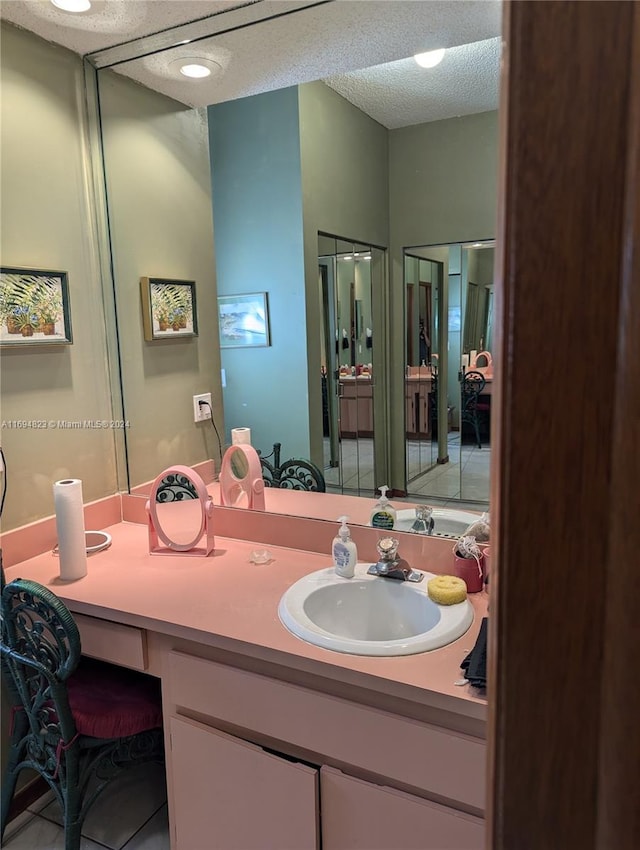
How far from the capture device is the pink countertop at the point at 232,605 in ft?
3.98

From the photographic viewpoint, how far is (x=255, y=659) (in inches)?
54.6

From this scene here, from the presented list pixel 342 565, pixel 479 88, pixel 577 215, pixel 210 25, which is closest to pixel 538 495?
pixel 577 215

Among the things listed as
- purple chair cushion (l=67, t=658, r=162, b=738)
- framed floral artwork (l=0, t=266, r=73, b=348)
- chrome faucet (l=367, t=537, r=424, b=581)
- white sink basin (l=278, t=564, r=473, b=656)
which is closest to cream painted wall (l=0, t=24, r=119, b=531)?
framed floral artwork (l=0, t=266, r=73, b=348)

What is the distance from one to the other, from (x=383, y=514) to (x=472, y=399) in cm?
45

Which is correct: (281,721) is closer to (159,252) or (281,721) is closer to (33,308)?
(33,308)

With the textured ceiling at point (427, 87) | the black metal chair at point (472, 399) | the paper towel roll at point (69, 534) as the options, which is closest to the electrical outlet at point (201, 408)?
the paper towel roll at point (69, 534)

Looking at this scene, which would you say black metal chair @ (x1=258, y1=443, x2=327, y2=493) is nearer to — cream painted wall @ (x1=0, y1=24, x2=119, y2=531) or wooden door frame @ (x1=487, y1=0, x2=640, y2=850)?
cream painted wall @ (x1=0, y1=24, x2=119, y2=531)

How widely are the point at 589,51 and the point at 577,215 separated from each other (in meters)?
0.08

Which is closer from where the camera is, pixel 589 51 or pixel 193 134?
pixel 589 51

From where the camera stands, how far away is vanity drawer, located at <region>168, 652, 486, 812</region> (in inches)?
46.2

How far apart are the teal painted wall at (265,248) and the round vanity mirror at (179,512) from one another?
277 mm

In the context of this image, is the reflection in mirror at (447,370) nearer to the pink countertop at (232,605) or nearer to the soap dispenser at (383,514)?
the soap dispenser at (383,514)

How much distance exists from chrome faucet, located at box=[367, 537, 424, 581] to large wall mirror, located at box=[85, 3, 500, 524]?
0.73ft

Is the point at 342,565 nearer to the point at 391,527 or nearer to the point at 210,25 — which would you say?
the point at 391,527
